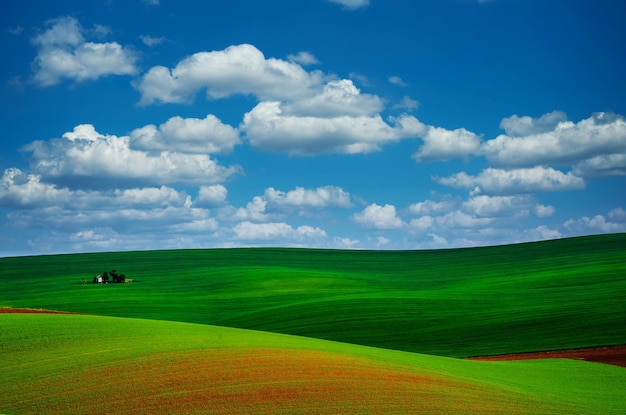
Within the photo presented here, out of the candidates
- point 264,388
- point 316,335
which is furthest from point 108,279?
point 264,388

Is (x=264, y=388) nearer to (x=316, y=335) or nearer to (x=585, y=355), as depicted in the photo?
(x=585, y=355)

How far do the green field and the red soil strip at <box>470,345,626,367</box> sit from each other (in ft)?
2.85

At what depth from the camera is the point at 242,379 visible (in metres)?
16.3

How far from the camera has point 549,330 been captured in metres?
33.4

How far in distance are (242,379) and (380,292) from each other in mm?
35430

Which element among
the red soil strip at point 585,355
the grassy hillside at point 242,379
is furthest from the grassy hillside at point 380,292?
the grassy hillside at point 242,379

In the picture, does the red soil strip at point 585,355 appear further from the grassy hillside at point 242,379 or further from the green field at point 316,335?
the grassy hillside at point 242,379

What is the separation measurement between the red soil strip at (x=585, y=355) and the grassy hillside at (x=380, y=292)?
0.97m

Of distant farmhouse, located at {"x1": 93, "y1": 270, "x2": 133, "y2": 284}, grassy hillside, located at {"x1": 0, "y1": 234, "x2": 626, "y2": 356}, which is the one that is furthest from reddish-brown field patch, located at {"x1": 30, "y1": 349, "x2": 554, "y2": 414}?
distant farmhouse, located at {"x1": 93, "y1": 270, "x2": 133, "y2": 284}

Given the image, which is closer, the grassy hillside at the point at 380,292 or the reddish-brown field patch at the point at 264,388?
the reddish-brown field patch at the point at 264,388

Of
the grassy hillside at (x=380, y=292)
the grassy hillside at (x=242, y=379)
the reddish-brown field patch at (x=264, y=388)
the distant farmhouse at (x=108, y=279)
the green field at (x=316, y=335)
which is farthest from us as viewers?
the distant farmhouse at (x=108, y=279)

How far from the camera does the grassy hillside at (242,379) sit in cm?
1491

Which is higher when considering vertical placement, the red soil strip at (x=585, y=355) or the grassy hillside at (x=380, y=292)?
the grassy hillside at (x=380, y=292)

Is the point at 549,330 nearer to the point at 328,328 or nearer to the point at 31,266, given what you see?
the point at 328,328
